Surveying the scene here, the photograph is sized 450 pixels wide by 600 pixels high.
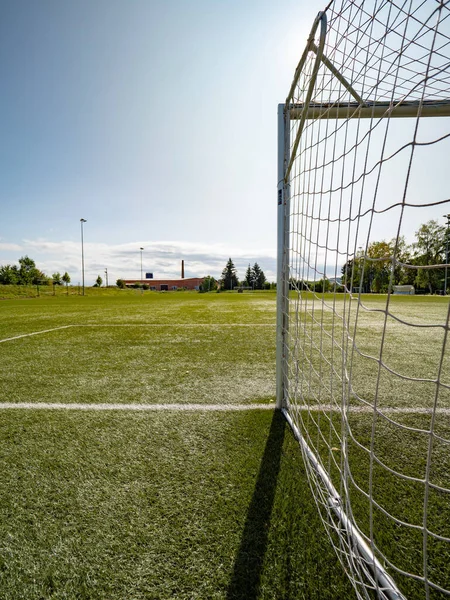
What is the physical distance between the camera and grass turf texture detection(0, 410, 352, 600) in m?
0.88

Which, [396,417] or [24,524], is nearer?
[24,524]

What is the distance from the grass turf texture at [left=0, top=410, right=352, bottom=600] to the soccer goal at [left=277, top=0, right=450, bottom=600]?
15 centimetres

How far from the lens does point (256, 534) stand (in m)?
1.03

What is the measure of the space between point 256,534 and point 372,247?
1373mm

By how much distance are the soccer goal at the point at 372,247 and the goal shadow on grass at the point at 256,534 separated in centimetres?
19

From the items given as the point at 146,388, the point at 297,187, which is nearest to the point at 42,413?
the point at 146,388

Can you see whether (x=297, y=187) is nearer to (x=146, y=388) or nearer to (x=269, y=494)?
(x=269, y=494)

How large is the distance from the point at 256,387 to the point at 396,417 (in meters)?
1.00

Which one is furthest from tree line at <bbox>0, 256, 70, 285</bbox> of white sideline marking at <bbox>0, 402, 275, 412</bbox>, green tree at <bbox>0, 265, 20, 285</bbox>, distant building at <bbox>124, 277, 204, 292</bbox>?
white sideline marking at <bbox>0, 402, 275, 412</bbox>

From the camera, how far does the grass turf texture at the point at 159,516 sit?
88 cm

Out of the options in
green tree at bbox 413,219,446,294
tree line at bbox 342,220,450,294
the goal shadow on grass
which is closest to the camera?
the goal shadow on grass

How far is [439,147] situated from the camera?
1.17 metres

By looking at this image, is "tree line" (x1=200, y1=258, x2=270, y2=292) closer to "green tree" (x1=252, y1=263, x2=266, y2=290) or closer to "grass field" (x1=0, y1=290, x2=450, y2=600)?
"green tree" (x1=252, y1=263, x2=266, y2=290)

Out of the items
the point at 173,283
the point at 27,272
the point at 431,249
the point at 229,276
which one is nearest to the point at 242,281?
the point at 229,276
